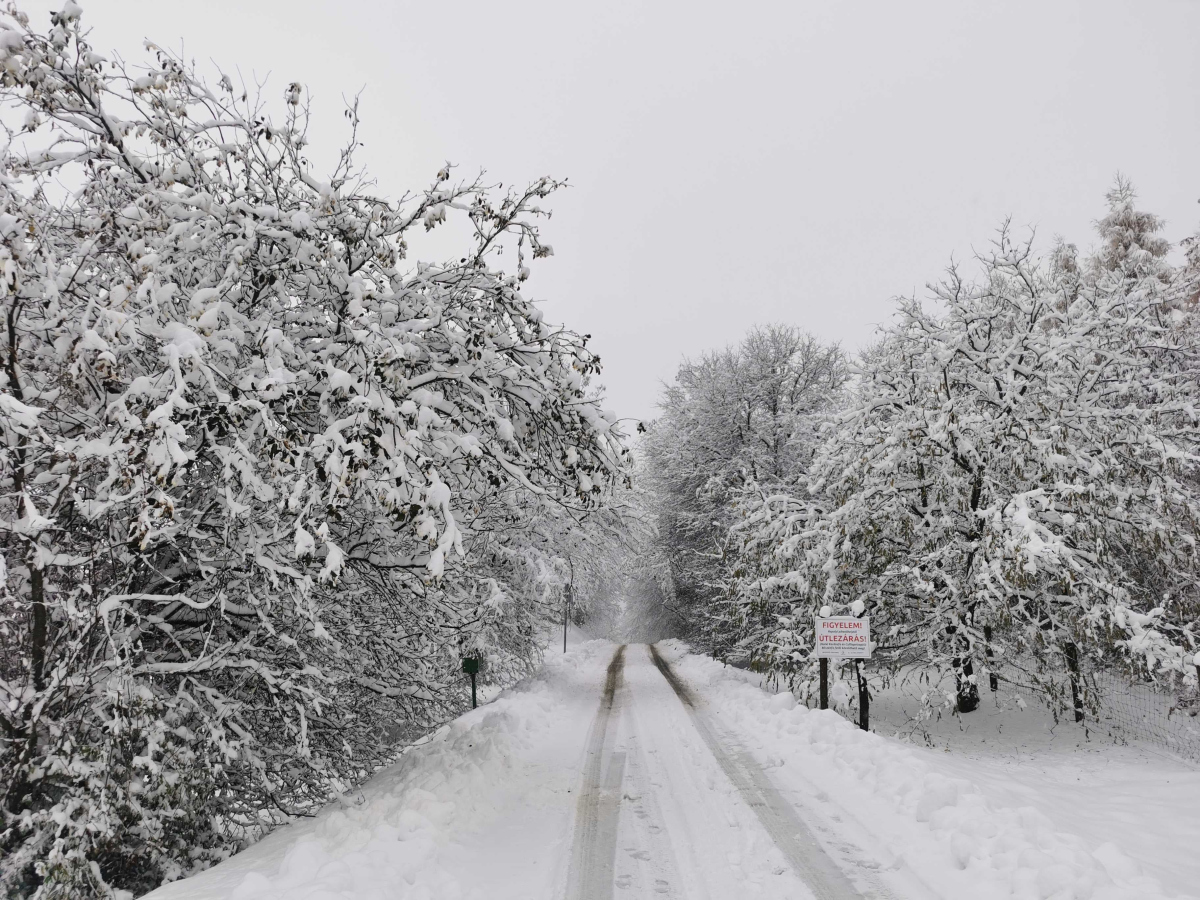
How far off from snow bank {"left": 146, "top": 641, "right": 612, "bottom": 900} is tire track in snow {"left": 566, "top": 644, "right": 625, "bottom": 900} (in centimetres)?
81

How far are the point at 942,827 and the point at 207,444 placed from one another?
23.3ft

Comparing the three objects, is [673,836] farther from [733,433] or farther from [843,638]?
[733,433]

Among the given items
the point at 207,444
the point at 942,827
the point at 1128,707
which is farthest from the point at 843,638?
the point at 207,444

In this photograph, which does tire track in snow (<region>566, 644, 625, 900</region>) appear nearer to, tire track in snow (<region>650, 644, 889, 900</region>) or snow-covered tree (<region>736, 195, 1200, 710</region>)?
tire track in snow (<region>650, 644, 889, 900</region>)

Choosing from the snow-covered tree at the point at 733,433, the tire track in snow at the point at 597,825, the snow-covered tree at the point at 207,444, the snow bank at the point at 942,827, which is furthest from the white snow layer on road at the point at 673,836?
the snow-covered tree at the point at 733,433

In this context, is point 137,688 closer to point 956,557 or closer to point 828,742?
point 828,742

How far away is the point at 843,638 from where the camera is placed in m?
10.8

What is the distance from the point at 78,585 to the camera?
5.09 metres

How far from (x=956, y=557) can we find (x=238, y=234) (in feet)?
39.2

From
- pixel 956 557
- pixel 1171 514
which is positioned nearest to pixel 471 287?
pixel 956 557

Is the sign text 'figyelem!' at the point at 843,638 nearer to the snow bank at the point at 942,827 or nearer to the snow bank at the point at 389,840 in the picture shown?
the snow bank at the point at 942,827

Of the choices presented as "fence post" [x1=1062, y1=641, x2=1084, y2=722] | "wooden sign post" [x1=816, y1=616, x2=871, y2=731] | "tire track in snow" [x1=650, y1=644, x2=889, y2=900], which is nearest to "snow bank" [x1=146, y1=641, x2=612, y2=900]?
"tire track in snow" [x1=650, y1=644, x2=889, y2=900]

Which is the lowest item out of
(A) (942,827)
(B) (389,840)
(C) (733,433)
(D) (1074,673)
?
(B) (389,840)

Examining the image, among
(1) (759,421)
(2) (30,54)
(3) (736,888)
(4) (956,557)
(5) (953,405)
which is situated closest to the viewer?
(2) (30,54)
